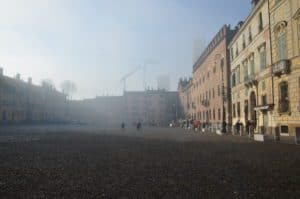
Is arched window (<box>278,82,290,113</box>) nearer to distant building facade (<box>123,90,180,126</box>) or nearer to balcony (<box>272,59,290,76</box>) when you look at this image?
balcony (<box>272,59,290,76</box>)

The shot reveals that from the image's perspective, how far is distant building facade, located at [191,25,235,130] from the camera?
4321cm

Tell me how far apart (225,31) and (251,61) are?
1344 centimetres

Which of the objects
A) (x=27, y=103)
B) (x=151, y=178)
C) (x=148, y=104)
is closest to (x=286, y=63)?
(x=151, y=178)

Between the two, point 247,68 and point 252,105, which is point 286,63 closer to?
point 252,105

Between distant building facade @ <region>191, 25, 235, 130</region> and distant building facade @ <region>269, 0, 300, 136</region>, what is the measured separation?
10135mm

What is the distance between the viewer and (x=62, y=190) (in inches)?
254

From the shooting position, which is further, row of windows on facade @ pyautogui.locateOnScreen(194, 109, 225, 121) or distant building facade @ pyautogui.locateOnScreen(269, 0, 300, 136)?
row of windows on facade @ pyautogui.locateOnScreen(194, 109, 225, 121)

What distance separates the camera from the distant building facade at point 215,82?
43209 mm

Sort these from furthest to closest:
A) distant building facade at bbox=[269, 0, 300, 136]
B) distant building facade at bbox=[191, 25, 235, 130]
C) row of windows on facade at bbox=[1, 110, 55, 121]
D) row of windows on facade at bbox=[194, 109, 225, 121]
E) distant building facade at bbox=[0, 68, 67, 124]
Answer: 1. distant building facade at bbox=[0, 68, 67, 124]
2. row of windows on facade at bbox=[1, 110, 55, 121]
3. row of windows on facade at bbox=[194, 109, 225, 121]
4. distant building facade at bbox=[191, 25, 235, 130]
5. distant building facade at bbox=[269, 0, 300, 136]

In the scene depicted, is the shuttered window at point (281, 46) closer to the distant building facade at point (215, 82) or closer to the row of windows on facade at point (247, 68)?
the row of windows on facade at point (247, 68)

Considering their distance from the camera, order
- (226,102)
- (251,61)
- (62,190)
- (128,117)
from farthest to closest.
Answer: (128,117) < (226,102) < (251,61) < (62,190)

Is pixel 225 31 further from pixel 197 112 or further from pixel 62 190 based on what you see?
pixel 62 190

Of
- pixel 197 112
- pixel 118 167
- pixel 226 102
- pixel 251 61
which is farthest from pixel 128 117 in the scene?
pixel 118 167

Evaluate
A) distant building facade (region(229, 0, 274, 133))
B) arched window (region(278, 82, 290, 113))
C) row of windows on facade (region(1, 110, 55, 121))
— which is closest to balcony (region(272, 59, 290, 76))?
arched window (region(278, 82, 290, 113))
